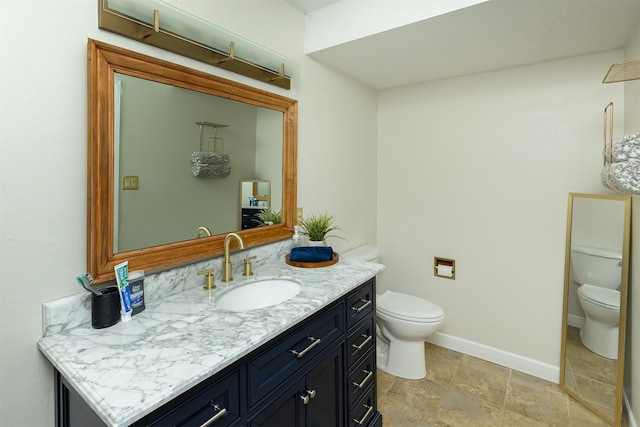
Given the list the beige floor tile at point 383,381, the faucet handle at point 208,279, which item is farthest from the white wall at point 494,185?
the faucet handle at point 208,279

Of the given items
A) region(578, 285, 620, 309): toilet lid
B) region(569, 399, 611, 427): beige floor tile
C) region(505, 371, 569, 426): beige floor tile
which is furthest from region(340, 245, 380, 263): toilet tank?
region(569, 399, 611, 427): beige floor tile

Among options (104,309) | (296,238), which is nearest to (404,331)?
(296,238)

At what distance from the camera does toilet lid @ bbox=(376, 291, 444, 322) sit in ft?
6.82

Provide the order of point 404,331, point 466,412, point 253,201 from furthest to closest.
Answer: point 404,331 → point 466,412 → point 253,201

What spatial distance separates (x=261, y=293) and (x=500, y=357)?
1948 mm

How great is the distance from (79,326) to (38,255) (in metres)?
0.26

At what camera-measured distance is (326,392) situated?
4.33ft

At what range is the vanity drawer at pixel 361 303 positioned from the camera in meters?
1.48

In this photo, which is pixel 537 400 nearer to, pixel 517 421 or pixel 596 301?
pixel 517 421

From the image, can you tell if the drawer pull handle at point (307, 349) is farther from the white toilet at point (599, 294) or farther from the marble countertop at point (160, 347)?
the white toilet at point (599, 294)

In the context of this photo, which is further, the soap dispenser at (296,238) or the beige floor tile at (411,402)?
the soap dispenser at (296,238)

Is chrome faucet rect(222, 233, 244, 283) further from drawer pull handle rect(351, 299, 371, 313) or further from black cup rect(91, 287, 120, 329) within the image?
drawer pull handle rect(351, 299, 371, 313)

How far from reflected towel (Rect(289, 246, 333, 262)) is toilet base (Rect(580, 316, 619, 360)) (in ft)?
5.48

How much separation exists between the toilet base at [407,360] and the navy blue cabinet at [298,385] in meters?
0.51
